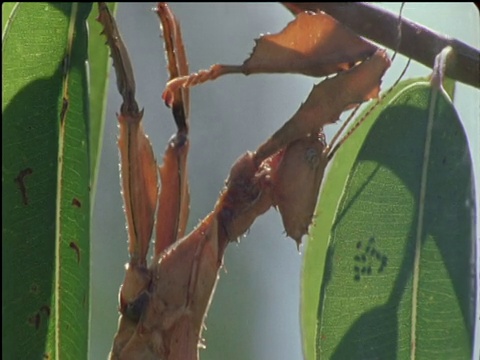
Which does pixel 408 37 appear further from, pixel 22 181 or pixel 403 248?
pixel 22 181

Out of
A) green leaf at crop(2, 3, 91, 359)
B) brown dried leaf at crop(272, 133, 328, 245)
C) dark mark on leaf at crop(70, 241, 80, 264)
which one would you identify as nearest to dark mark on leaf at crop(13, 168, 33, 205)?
green leaf at crop(2, 3, 91, 359)

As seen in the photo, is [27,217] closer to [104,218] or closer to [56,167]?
[56,167]

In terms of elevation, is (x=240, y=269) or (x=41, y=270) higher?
(x=240, y=269)

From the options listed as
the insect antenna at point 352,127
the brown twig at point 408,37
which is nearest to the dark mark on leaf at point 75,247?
the insect antenna at point 352,127

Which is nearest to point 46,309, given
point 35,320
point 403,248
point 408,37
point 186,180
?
point 35,320

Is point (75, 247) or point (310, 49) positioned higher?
point (310, 49)

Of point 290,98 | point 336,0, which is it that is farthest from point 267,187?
point 290,98
